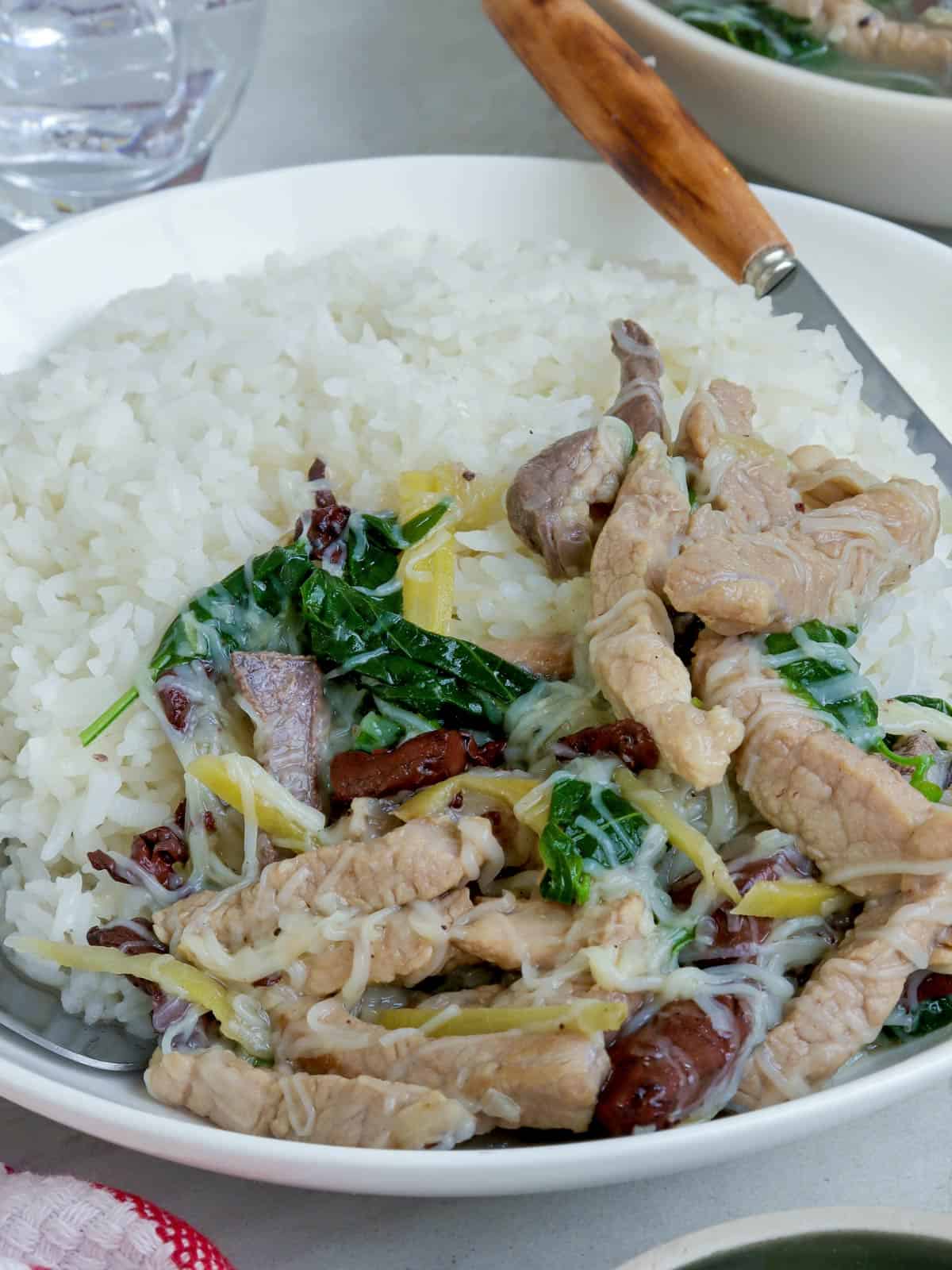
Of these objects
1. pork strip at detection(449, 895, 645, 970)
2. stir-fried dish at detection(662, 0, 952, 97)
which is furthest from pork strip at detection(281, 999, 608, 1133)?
stir-fried dish at detection(662, 0, 952, 97)

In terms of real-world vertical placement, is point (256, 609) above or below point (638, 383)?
below

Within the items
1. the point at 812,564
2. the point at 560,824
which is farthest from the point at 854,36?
the point at 560,824

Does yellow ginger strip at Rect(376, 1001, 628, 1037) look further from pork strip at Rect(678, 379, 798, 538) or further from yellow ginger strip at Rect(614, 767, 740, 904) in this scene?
pork strip at Rect(678, 379, 798, 538)

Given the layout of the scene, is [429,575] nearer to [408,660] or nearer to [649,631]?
[408,660]

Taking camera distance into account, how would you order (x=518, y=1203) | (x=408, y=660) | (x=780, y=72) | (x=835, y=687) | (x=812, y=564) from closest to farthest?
(x=518, y=1203)
(x=835, y=687)
(x=812, y=564)
(x=408, y=660)
(x=780, y=72)

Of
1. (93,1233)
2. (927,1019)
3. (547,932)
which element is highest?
(547,932)

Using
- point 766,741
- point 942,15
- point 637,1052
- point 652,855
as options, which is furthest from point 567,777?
point 942,15
